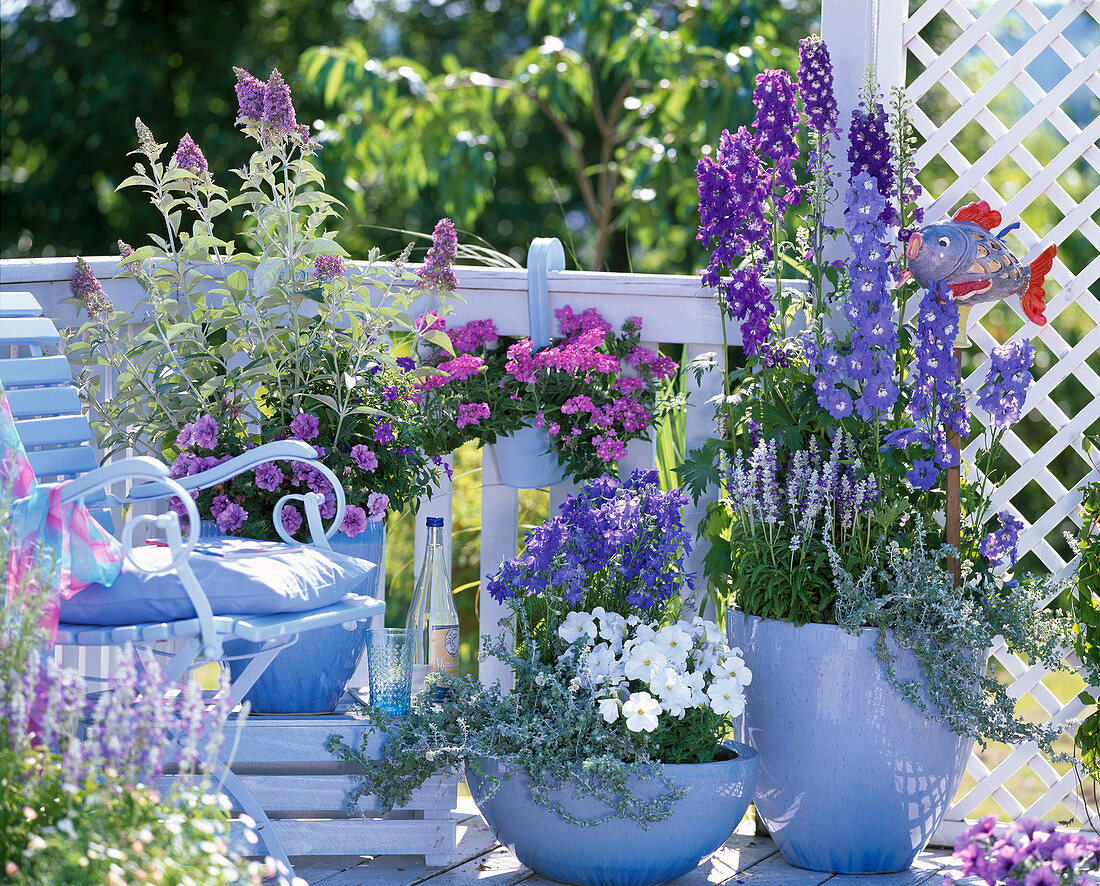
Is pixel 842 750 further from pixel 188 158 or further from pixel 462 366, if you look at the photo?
pixel 188 158

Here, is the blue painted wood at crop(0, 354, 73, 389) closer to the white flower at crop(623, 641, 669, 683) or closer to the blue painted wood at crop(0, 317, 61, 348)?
the blue painted wood at crop(0, 317, 61, 348)

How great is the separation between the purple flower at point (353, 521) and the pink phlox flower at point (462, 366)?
0.34 meters

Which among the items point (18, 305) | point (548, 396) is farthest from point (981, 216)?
point (18, 305)

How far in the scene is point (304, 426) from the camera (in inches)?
91.0

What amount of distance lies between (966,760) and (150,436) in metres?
1.65

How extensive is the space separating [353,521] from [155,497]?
36 centimetres

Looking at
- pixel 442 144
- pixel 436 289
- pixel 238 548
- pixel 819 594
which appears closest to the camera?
pixel 238 548

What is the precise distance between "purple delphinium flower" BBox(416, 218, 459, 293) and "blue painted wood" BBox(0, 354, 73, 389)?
67 cm

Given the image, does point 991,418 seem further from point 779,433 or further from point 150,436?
point 150,436

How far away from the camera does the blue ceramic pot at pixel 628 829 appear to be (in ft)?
6.76

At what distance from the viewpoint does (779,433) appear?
228cm

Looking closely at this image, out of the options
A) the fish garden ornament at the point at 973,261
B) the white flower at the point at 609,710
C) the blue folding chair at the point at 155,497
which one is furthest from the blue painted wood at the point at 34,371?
the fish garden ornament at the point at 973,261

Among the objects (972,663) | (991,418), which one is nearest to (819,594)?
(972,663)

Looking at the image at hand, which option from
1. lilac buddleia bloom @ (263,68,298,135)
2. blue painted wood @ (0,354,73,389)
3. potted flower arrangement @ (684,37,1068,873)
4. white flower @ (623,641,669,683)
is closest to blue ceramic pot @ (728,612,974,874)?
potted flower arrangement @ (684,37,1068,873)
